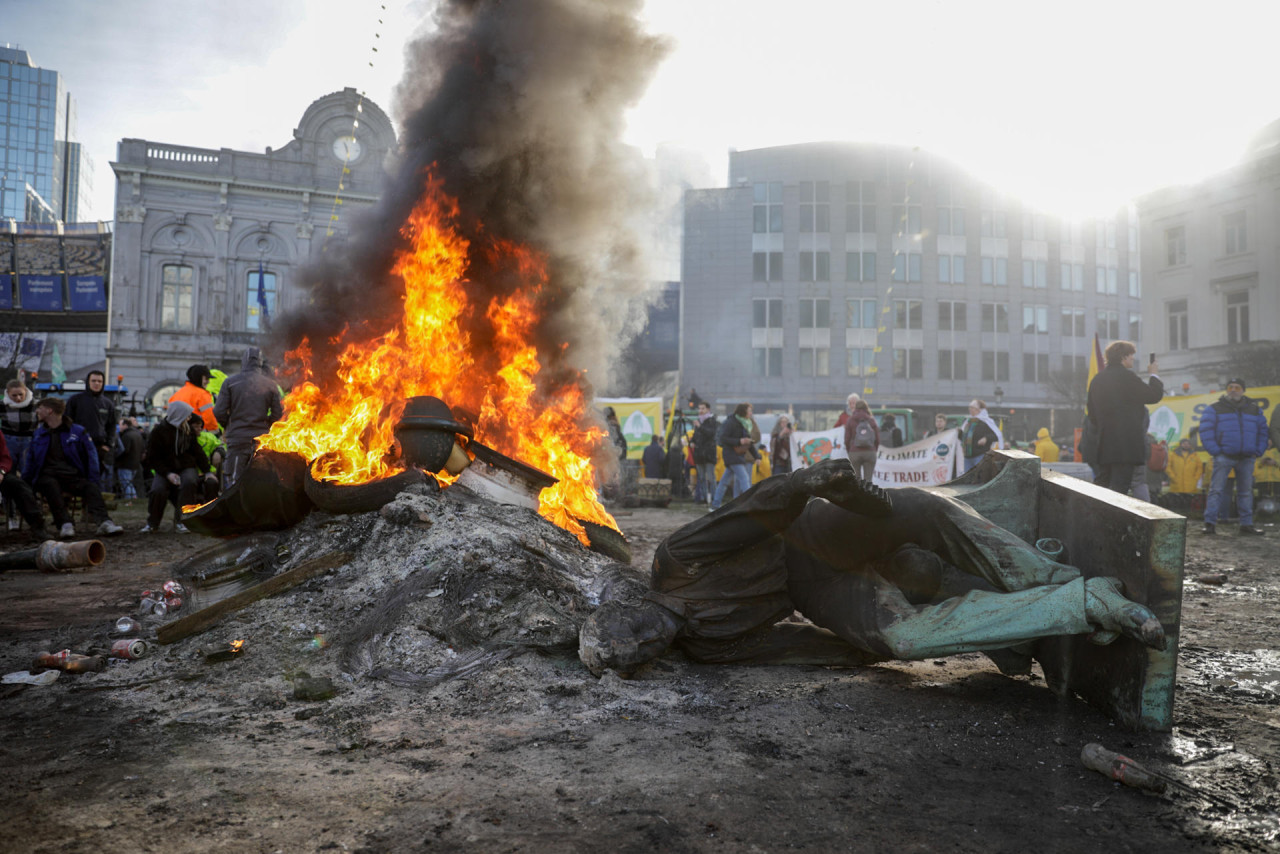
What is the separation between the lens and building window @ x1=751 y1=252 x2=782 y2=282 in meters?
46.2

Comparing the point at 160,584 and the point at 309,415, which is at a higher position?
the point at 309,415

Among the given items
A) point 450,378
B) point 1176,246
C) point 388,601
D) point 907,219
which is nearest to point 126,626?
point 388,601

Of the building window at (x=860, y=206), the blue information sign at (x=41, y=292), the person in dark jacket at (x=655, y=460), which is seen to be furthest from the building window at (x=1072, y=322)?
the blue information sign at (x=41, y=292)

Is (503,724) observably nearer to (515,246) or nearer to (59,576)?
(515,246)

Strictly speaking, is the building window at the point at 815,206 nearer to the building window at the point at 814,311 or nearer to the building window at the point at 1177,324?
the building window at the point at 814,311

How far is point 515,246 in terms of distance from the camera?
775cm

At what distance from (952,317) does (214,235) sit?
40.7 metres

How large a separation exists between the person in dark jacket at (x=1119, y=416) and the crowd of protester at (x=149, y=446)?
8.96m

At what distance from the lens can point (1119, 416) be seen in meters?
7.78

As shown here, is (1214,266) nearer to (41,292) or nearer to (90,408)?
(90,408)

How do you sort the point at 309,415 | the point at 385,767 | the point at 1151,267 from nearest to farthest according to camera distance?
the point at 385,767 < the point at 309,415 < the point at 1151,267

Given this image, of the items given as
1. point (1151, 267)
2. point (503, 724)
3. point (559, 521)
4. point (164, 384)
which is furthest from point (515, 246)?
point (1151, 267)

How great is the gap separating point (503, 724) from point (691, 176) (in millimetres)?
45209

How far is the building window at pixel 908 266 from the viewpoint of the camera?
46.3 m
